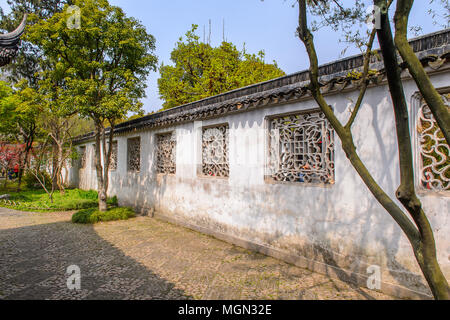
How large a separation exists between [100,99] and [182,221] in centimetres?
438

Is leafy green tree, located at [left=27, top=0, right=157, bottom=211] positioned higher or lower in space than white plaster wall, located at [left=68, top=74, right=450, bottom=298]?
higher

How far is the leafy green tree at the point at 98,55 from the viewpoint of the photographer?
24.2 feet

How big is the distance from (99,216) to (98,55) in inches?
198

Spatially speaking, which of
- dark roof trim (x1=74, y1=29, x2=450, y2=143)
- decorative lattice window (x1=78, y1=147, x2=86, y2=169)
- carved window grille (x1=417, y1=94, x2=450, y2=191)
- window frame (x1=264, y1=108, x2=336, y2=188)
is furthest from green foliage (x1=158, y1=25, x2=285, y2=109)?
carved window grille (x1=417, y1=94, x2=450, y2=191)

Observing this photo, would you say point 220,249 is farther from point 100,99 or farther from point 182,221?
point 100,99

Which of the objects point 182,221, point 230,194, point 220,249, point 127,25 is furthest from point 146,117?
point 220,249

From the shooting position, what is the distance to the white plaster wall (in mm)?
3551

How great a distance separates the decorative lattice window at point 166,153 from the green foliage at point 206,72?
7655 mm

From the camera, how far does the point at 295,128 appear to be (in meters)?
4.88

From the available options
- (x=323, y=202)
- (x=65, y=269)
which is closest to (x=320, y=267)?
(x=323, y=202)

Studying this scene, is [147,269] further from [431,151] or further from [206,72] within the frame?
[206,72]

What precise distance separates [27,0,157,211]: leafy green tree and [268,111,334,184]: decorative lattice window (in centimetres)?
471

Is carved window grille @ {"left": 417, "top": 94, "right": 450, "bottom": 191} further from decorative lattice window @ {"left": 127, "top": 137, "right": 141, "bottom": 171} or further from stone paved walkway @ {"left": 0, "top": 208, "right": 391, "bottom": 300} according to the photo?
decorative lattice window @ {"left": 127, "top": 137, "right": 141, "bottom": 171}
